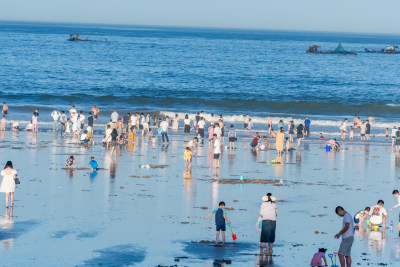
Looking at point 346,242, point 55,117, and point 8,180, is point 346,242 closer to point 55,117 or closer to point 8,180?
A: point 8,180

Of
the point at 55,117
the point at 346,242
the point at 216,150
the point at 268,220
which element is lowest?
the point at 346,242

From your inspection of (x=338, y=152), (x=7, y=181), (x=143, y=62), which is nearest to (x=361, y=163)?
(x=338, y=152)

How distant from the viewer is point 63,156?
1189 inches

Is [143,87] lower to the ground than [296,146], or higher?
higher

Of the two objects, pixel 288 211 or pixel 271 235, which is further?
pixel 288 211

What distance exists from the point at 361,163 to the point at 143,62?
7957 centimetres

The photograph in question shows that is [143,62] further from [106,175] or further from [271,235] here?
[271,235]

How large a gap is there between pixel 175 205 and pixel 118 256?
5.42m

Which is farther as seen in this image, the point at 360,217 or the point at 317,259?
the point at 360,217

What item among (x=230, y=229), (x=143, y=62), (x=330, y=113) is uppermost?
(x=143, y=62)

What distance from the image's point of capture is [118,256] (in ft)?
52.6

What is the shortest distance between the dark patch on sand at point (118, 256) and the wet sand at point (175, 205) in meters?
0.02

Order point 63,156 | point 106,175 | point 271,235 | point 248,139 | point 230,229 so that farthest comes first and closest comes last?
point 248,139 → point 63,156 → point 106,175 → point 230,229 → point 271,235

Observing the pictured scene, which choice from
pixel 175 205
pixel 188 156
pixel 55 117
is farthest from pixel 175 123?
pixel 175 205
